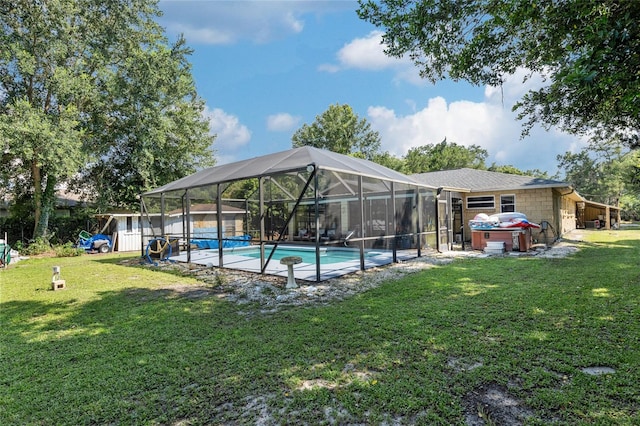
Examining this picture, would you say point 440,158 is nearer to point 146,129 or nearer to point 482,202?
point 482,202

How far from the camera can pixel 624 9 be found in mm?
2721

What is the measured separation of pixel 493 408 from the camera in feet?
7.04

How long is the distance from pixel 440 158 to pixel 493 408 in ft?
116

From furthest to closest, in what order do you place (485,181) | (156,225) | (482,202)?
(485,181) → (156,225) → (482,202)

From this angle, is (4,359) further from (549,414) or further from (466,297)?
(466,297)

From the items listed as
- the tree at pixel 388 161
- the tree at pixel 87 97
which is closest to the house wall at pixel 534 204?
the tree at pixel 87 97

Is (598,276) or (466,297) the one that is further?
(598,276)

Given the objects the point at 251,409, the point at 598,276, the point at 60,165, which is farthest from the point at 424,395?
the point at 60,165

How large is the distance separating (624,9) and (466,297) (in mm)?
3808

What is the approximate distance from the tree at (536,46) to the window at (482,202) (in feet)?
23.7

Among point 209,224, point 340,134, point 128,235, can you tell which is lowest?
point 128,235

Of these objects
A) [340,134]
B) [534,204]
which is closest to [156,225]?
[534,204]

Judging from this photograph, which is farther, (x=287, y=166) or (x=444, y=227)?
Result: (x=444, y=227)

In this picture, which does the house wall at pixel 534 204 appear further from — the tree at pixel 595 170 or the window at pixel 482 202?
the tree at pixel 595 170
